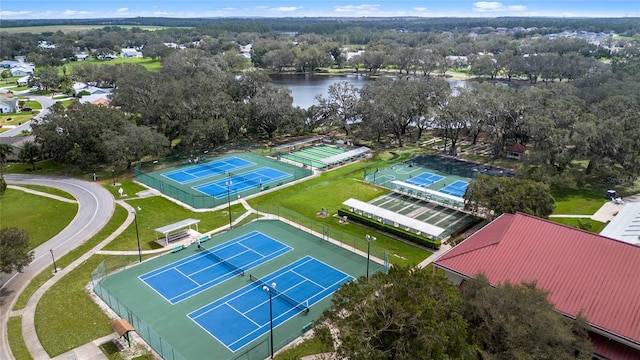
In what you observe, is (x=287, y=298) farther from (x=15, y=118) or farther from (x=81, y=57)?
(x=81, y=57)

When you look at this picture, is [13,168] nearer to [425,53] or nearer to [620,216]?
[620,216]

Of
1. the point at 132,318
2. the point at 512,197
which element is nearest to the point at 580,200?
the point at 512,197

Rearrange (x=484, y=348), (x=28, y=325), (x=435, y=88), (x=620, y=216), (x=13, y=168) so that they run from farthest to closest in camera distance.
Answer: (x=435, y=88)
(x=13, y=168)
(x=620, y=216)
(x=28, y=325)
(x=484, y=348)

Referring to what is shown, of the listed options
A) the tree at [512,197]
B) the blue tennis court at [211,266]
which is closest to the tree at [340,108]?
the tree at [512,197]

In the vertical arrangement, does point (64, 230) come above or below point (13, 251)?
below

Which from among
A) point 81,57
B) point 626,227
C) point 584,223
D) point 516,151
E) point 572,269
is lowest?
point 584,223

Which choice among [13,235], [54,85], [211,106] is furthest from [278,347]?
[54,85]

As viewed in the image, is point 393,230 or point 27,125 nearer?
point 393,230
